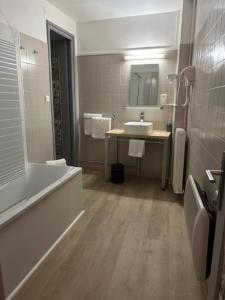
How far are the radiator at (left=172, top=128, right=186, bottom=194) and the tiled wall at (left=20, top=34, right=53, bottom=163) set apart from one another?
1708 millimetres

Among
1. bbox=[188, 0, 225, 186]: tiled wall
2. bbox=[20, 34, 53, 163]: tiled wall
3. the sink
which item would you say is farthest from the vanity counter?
bbox=[188, 0, 225, 186]: tiled wall

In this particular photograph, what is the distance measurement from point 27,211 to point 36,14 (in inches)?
90.5

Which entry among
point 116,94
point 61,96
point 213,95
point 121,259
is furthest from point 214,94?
point 61,96

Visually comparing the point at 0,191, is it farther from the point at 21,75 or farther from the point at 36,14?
the point at 36,14

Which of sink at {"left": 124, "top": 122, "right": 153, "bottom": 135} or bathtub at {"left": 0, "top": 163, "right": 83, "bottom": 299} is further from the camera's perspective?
sink at {"left": 124, "top": 122, "right": 153, "bottom": 135}

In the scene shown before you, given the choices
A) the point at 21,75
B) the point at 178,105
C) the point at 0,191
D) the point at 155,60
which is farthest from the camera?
the point at 155,60

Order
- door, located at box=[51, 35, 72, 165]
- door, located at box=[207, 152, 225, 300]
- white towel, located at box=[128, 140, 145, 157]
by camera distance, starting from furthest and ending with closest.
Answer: door, located at box=[51, 35, 72, 165] → white towel, located at box=[128, 140, 145, 157] → door, located at box=[207, 152, 225, 300]

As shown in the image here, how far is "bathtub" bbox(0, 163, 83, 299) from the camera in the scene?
1368 mm

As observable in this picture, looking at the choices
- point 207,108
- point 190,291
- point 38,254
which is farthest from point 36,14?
point 190,291

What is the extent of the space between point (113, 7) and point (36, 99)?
1602mm

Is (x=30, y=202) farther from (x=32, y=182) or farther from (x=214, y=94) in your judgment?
(x=214, y=94)

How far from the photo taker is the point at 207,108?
1606 millimetres

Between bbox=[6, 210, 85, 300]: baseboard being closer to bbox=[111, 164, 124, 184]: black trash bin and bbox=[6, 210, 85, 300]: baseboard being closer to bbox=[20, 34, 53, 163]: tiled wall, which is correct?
bbox=[20, 34, 53, 163]: tiled wall

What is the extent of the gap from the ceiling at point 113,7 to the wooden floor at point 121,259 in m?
2.54
